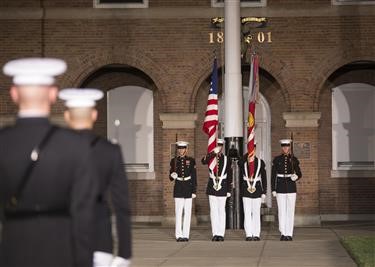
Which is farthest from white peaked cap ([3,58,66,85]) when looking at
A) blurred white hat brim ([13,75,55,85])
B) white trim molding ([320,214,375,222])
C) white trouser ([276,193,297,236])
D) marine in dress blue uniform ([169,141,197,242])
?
white trim molding ([320,214,375,222])

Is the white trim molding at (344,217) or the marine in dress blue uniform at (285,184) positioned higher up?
the marine in dress blue uniform at (285,184)

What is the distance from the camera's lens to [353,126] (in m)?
24.9

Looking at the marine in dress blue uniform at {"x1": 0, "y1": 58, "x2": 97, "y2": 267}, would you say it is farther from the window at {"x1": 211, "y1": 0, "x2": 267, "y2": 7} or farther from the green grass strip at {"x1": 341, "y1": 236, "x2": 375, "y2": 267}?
the window at {"x1": 211, "y1": 0, "x2": 267, "y2": 7}

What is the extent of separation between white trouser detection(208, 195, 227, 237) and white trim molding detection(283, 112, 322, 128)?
205 inches

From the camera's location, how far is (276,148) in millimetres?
24578

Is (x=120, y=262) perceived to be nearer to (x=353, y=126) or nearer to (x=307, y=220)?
(x=307, y=220)

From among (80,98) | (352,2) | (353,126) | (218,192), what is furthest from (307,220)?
(80,98)

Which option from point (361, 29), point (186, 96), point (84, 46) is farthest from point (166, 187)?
point (361, 29)

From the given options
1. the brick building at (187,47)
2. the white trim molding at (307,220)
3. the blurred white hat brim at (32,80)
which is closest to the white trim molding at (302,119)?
the brick building at (187,47)

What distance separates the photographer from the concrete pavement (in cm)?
1423

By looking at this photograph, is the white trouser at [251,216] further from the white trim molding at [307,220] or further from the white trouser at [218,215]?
the white trim molding at [307,220]

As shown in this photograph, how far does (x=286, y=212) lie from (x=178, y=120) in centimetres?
542

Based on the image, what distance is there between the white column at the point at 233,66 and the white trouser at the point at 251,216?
1.44 metres

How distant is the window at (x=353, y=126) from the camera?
24.7 meters
